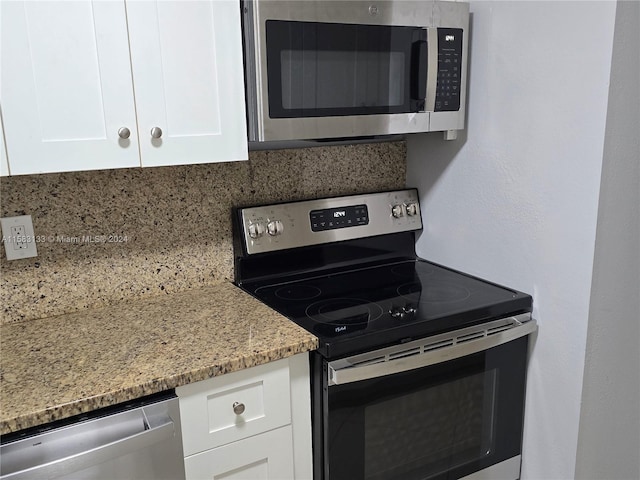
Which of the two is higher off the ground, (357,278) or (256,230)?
(256,230)

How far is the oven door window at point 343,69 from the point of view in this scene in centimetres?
141

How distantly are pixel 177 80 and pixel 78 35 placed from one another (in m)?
0.23

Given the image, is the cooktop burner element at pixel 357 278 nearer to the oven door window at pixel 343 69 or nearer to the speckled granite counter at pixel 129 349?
the speckled granite counter at pixel 129 349

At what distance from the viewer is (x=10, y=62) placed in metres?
1.16

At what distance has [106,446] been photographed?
3.62 ft

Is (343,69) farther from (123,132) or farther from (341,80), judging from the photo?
(123,132)

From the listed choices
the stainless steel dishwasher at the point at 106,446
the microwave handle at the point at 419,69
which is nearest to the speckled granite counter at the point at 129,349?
the stainless steel dishwasher at the point at 106,446

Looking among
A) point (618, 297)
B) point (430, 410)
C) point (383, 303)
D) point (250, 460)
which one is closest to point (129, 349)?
point (250, 460)

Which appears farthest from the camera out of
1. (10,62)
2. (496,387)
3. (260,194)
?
(260,194)

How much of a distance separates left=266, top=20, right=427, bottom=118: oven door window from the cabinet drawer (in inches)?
25.7

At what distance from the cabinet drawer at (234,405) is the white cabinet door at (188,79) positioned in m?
0.54

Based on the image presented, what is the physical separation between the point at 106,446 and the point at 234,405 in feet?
0.97

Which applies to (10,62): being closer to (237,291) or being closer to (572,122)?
(237,291)

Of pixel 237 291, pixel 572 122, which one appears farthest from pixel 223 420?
pixel 572 122
